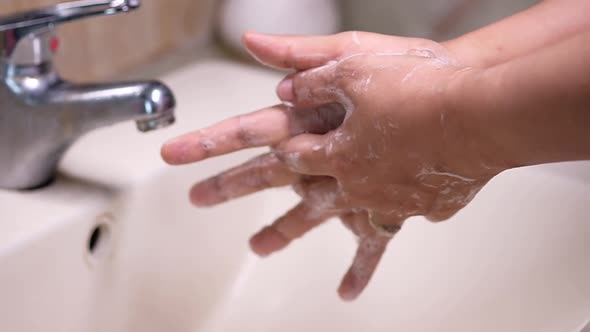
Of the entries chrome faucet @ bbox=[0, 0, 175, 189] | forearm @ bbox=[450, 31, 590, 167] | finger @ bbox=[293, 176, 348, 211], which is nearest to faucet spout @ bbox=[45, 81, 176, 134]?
chrome faucet @ bbox=[0, 0, 175, 189]

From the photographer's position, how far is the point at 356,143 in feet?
1.37

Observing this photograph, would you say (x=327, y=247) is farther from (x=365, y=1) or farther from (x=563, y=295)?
(x=365, y=1)

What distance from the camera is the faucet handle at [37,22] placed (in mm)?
440

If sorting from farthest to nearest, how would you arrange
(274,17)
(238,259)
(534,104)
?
1. (274,17)
2. (238,259)
3. (534,104)

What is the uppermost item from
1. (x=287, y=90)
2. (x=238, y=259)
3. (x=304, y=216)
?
(x=287, y=90)

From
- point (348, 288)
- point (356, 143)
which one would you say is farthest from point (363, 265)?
point (356, 143)

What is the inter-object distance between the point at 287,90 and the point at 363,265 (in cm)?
15

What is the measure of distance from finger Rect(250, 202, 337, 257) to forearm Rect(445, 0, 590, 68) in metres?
0.16

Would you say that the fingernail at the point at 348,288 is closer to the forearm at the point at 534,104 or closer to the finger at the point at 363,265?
the finger at the point at 363,265

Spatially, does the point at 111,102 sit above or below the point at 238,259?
above

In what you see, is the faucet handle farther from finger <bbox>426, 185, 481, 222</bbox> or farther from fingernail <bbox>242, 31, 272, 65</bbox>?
finger <bbox>426, 185, 481, 222</bbox>

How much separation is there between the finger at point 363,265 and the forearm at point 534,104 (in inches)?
6.3

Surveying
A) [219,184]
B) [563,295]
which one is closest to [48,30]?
[219,184]

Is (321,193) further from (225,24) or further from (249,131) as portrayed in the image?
(225,24)
